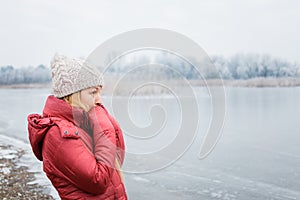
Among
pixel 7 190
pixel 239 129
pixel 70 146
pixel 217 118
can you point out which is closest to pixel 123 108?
pixel 217 118

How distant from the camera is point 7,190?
4.05 metres

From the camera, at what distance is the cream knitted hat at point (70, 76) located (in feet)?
4.26

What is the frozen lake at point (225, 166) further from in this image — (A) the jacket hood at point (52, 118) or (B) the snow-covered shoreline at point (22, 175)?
(A) the jacket hood at point (52, 118)

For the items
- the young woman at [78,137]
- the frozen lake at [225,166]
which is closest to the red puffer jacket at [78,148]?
the young woman at [78,137]

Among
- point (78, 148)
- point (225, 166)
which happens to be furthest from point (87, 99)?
point (225, 166)

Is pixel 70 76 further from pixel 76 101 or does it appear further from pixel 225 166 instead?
pixel 225 166

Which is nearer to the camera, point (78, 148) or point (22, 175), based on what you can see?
point (78, 148)

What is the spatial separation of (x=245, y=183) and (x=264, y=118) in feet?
19.4

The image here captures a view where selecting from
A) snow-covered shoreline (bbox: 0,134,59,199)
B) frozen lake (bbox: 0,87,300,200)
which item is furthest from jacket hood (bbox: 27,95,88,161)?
snow-covered shoreline (bbox: 0,134,59,199)

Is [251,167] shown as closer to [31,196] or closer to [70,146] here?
[31,196]

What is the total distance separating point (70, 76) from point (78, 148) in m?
0.31

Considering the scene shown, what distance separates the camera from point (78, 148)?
1207 mm

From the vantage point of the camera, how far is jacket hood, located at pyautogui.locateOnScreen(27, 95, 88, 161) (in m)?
1.25

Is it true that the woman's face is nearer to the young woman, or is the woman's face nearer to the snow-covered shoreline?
the young woman
